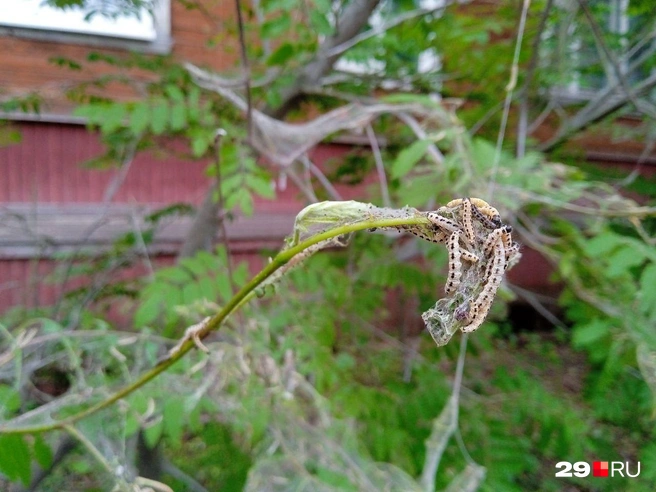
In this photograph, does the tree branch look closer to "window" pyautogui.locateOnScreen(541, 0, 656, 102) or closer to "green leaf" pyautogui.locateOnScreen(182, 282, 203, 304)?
"window" pyautogui.locateOnScreen(541, 0, 656, 102)

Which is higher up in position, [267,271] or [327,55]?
[327,55]

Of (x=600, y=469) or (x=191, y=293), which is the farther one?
(x=600, y=469)

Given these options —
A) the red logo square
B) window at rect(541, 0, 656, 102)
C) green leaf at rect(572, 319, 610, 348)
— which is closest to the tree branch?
window at rect(541, 0, 656, 102)

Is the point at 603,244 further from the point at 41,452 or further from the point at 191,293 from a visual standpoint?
the point at 41,452

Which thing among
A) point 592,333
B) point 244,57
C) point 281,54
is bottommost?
point 592,333

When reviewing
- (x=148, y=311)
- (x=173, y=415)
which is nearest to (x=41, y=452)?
(x=173, y=415)

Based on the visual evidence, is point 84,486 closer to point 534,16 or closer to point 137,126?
point 137,126
